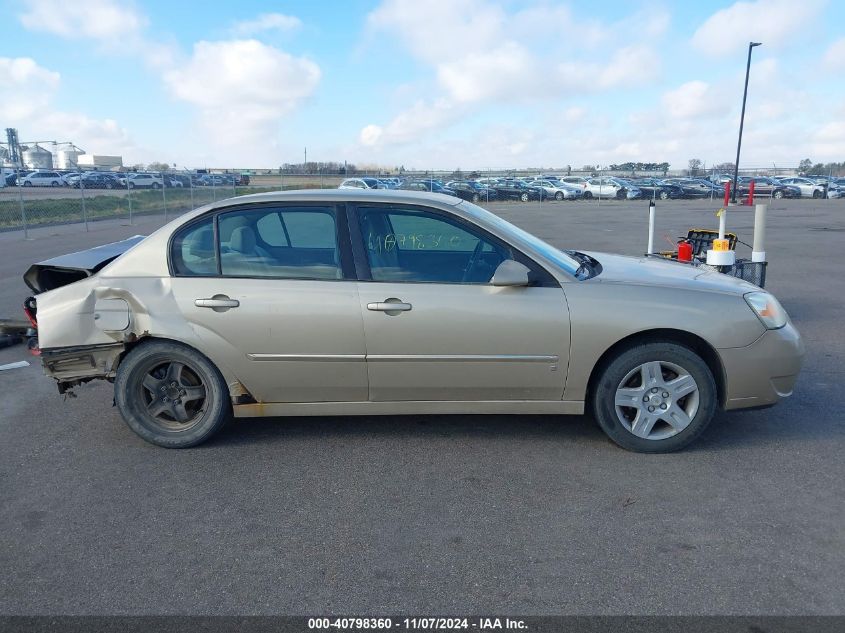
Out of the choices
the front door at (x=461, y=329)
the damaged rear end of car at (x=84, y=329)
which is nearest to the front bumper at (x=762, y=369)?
the front door at (x=461, y=329)

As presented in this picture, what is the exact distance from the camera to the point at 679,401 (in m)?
4.32

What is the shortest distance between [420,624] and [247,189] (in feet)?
132

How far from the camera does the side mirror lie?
4188 mm

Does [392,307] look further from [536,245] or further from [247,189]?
[247,189]

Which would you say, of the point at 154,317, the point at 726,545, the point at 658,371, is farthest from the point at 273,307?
the point at 726,545

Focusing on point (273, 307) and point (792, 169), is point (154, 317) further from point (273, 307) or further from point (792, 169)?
point (792, 169)

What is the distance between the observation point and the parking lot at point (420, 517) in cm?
296

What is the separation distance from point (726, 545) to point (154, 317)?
3404mm

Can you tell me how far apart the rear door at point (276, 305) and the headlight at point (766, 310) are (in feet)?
7.77

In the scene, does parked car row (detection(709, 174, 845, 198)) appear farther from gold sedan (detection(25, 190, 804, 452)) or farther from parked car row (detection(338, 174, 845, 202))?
gold sedan (detection(25, 190, 804, 452))

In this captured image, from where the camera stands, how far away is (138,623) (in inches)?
110

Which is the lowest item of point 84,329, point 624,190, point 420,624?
point 420,624

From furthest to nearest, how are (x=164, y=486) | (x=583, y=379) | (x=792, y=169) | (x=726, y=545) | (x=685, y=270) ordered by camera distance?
1. (x=792, y=169)
2. (x=685, y=270)
3. (x=583, y=379)
4. (x=164, y=486)
5. (x=726, y=545)

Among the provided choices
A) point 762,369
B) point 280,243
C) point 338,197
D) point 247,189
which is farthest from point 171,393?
point 247,189
